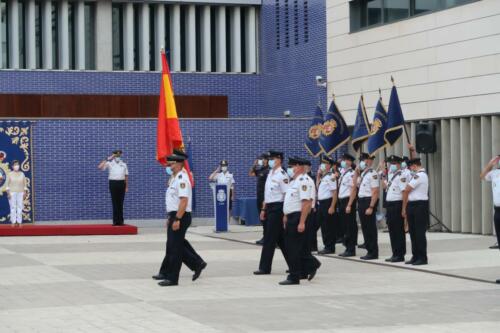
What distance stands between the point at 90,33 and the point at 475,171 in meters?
16.0

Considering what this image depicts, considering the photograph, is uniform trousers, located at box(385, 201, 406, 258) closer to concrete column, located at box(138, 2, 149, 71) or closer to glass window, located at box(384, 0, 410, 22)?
glass window, located at box(384, 0, 410, 22)

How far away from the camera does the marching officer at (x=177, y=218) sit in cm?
1542

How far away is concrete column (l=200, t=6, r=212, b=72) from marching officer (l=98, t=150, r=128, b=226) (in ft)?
30.2

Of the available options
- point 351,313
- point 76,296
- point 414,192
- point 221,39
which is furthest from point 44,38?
point 351,313

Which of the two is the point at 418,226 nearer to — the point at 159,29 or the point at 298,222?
the point at 298,222

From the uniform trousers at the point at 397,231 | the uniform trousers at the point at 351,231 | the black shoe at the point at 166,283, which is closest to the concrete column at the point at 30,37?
the uniform trousers at the point at 351,231

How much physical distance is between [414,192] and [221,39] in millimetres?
19738

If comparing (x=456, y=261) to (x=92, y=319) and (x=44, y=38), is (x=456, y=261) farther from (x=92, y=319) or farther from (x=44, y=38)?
(x=44, y=38)

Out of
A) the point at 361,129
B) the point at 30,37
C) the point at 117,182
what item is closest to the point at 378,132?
the point at 361,129

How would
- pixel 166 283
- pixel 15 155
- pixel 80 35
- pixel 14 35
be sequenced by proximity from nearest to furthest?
pixel 166 283 < pixel 15 155 < pixel 14 35 < pixel 80 35

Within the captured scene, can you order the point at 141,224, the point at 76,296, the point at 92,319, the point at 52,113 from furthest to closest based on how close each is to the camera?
the point at 52,113 < the point at 141,224 < the point at 76,296 < the point at 92,319

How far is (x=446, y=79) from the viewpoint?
26219mm

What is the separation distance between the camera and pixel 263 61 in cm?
3684

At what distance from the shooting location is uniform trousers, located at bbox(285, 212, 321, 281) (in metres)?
15.6
